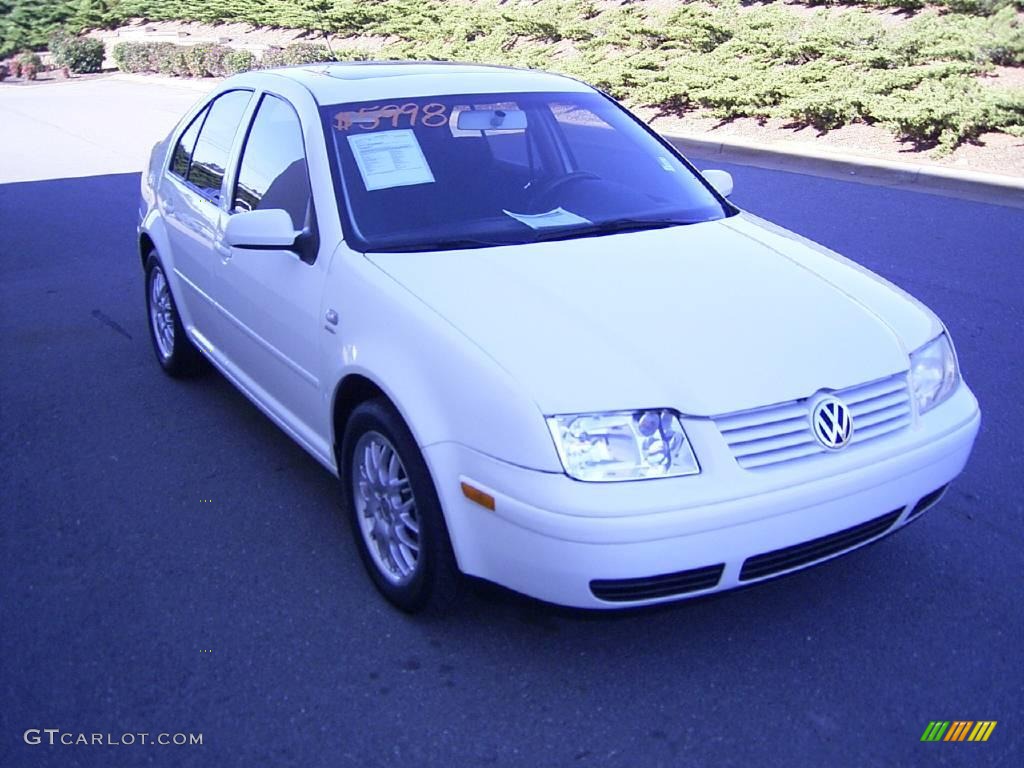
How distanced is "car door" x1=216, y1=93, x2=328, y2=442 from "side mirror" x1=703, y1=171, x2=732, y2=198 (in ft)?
5.77

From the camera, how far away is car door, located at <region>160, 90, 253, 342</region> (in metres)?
4.88

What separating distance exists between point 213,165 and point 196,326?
78 cm

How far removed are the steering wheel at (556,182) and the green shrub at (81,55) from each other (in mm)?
34077

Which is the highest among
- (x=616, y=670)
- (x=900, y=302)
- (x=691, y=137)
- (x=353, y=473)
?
(x=900, y=302)

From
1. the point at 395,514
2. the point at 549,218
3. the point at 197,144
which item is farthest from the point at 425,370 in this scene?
the point at 197,144

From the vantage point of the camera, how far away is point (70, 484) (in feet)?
15.4

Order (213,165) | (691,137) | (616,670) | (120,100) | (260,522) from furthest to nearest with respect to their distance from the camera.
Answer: (120,100) → (691,137) → (213,165) → (260,522) → (616,670)

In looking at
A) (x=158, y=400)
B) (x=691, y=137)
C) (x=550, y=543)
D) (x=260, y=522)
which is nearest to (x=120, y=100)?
(x=691, y=137)

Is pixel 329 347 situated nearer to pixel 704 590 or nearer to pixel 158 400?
pixel 704 590

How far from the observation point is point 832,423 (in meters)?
3.06

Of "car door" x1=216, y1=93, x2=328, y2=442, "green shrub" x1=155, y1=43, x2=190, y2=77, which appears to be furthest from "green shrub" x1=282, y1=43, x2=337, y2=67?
"car door" x1=216, y1=93, x2=328, y2=442

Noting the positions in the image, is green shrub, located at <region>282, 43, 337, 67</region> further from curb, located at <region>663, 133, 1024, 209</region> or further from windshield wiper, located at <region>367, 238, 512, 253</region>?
windshield wiper, located at <region>367, 238, 512, 253</region>

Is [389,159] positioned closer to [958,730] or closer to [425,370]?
[425,370]

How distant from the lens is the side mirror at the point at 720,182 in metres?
4.71
